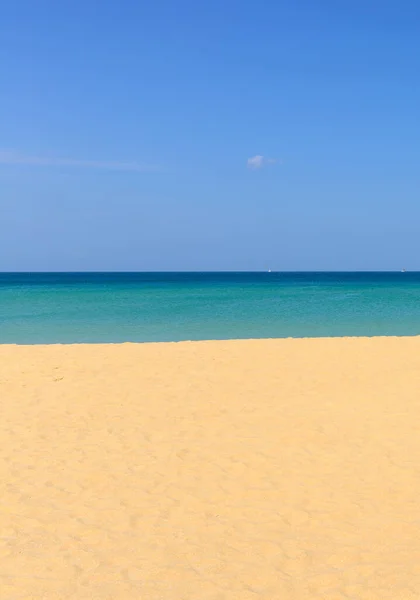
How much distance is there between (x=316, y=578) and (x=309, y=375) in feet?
25.7

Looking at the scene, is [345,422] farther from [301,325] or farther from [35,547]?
[301,325]

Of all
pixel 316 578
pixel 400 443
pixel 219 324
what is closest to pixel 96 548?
pixel 316 578

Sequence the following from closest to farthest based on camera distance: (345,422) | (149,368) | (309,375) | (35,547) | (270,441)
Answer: (35,547) → (270,441) → (345,422) → (309,375) → (149,368)

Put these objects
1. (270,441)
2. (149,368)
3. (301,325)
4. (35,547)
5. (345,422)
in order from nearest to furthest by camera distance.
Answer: (35,547), (270,441), (345,422), (149,368), (301,325)

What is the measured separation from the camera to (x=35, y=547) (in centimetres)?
511


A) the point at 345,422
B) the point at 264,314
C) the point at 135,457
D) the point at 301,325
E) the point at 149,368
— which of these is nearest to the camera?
the point at 135,457

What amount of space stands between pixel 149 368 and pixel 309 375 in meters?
3.45

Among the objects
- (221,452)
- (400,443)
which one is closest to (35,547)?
(221,452)

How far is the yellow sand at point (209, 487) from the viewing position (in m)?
4.70

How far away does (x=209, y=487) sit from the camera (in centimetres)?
646

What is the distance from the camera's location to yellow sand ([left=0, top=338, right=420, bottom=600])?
15.4 ft

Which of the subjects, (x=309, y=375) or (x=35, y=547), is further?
(x=309, y=375)

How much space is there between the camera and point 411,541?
521cm

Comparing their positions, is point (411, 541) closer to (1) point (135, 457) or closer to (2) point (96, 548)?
(2) point (96, 548)
